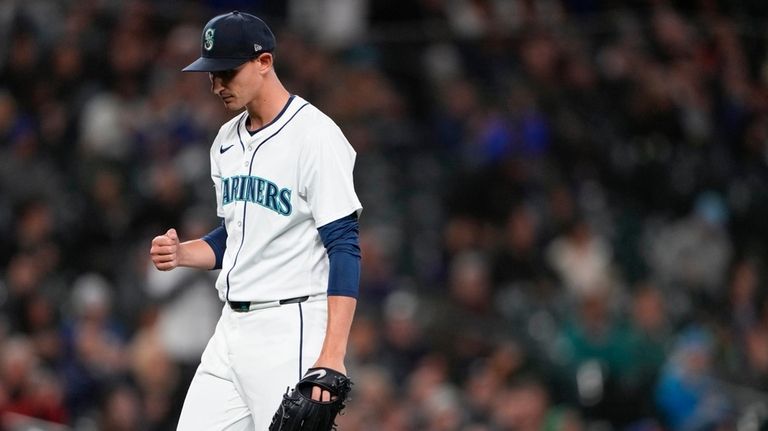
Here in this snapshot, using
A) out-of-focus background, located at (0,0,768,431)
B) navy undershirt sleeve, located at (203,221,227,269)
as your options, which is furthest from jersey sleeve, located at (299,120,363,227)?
out-of-focus background, located at (0,0,768,431)

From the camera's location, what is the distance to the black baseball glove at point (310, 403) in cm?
395

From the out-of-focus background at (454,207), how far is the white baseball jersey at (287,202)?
157 inches

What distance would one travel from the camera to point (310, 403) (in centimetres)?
396

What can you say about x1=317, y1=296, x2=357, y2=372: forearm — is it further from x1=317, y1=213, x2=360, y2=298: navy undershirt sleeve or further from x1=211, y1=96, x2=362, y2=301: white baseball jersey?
x1=211, y1=96, x2=362, y2=301: white baseball jersey

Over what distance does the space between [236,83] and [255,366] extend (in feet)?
2.81

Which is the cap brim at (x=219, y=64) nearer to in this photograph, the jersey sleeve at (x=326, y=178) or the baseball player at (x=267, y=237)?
the baseball player at (x=267, y=237)

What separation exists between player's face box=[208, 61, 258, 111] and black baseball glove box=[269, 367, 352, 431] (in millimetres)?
Answer: 848

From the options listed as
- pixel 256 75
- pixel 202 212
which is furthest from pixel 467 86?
pixel 256 75

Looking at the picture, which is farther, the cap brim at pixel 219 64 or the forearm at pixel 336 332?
Result: the cap brim at pixel 219 64

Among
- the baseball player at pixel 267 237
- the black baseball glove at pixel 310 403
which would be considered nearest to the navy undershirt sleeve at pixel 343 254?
the baseball player at pixel 267 237

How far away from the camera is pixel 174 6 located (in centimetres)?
1264

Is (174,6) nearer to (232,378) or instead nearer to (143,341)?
(143,341)

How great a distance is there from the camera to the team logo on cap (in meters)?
4.15

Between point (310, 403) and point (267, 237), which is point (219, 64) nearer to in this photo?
point (267, 237)
